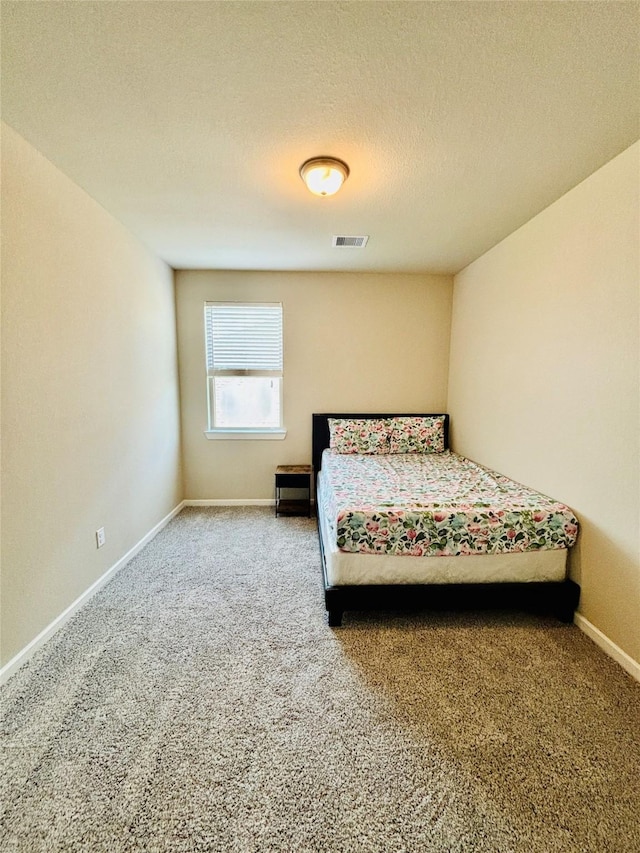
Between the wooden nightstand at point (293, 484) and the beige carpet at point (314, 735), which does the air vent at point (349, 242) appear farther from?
the beige carpet at point (314, 735)

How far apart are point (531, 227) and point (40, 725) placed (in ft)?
12.4

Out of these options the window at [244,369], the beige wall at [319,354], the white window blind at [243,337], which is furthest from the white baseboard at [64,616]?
the white window blind at [243,337]

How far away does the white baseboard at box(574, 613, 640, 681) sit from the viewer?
157 centimetres

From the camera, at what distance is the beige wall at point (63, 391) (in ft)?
5.18

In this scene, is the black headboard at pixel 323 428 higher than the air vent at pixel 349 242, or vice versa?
the air vent at pixel 349 242

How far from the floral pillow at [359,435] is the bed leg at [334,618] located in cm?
180

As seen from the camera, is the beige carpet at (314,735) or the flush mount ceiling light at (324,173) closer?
the beige carpet at (314,735)

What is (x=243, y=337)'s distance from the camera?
364 cm

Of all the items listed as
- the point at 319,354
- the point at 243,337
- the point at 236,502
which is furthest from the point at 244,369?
the point at 236,502

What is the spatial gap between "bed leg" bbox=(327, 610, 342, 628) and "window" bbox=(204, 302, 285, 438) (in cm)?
216

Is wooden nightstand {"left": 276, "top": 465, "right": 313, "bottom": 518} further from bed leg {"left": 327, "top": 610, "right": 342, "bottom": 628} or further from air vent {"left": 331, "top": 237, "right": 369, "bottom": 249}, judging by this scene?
air vent {"left": 331, "top": 237, "right": 369, "bottom": 249}

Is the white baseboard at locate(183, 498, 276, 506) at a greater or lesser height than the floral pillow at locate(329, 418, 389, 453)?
lesser

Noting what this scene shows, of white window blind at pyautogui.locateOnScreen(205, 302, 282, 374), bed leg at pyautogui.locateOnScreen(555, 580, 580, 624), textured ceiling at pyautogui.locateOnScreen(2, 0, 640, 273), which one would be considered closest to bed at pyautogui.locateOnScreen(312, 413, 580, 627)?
bed leg at pyautogui.locateOnScreen(555, 580, 580, 624)

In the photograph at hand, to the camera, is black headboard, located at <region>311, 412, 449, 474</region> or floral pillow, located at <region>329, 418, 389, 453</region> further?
black headboard, located at <region>311, 412, 449, 474</region>
